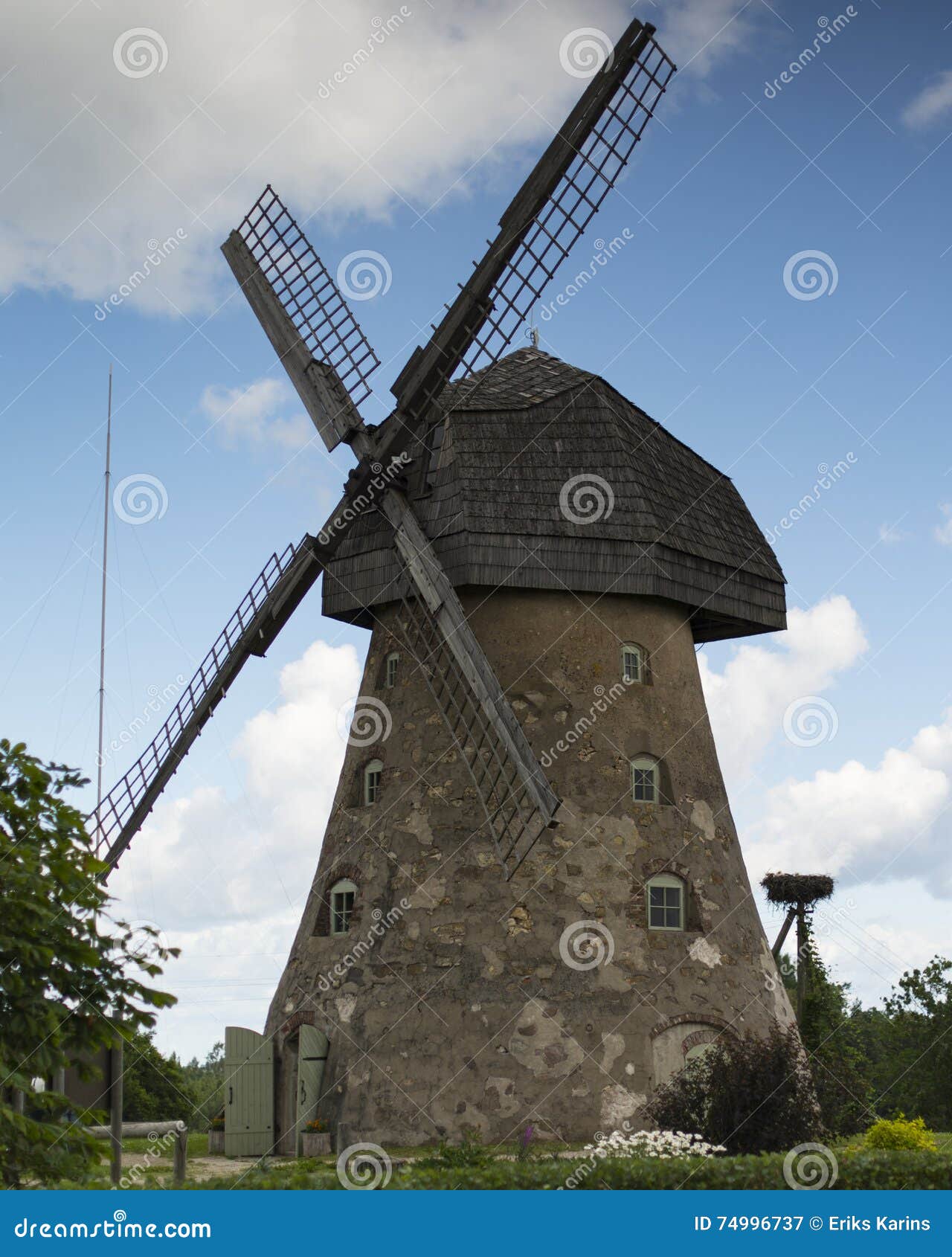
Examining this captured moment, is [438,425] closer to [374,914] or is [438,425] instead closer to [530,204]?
[530,204]


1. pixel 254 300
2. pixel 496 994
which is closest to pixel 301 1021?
pixel 496 994

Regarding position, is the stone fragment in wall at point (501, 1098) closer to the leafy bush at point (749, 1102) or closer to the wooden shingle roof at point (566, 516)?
the leafy bush at point (749, 1102)

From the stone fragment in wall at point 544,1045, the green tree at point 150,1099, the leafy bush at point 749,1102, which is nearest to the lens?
the leafy bush at point 749,1102

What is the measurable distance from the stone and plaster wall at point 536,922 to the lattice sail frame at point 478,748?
1.01 feet

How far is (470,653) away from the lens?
20.4m

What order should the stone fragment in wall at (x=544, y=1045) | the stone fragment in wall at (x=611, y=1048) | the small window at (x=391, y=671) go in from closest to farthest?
1. the stone fragment in wall at (x=544, y=1045)
2. the stone fragment in wall at (x=611, y=1048)
3. the small window at (x=391, y=671)

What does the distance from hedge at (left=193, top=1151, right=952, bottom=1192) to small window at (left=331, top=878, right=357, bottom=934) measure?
732cm

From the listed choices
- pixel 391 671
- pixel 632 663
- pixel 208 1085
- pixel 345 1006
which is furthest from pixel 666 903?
pixel 208 1085

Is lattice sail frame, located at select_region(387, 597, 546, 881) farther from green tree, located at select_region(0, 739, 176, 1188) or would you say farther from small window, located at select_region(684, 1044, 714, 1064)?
green tree, located at select_region(0, 739, 176, 1188)

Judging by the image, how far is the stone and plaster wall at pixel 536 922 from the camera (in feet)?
65.0

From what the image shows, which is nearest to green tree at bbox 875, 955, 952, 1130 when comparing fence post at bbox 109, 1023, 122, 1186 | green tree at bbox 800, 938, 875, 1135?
green tree at bbox 800, 938, 875, 1135

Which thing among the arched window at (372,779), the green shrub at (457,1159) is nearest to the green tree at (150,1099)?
the arched window at (372,779)

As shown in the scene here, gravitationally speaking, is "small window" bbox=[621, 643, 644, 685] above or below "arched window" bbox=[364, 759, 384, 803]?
above

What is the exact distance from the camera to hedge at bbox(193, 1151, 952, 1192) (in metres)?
13.5
